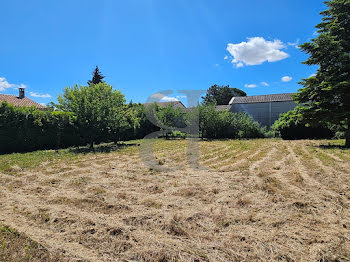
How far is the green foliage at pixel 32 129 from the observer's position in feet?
32.0

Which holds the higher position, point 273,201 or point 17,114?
point 17,114

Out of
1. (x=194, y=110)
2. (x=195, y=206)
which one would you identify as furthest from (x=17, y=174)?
(x=194, y=110)

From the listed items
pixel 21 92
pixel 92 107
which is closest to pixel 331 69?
pixel 92 107

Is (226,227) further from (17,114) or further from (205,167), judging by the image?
(17,114)

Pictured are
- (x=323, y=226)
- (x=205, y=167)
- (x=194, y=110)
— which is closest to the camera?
(x=323, y=226)

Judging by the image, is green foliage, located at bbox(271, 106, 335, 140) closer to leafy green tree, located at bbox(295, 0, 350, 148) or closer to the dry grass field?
leafy green tree, located at bbox(295, 0, 350, 148)

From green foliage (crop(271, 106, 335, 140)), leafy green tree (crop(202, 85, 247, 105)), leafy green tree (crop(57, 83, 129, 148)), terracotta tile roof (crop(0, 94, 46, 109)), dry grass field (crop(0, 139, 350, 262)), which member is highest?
leafy green tree (crop(202, 85, 247, 105))

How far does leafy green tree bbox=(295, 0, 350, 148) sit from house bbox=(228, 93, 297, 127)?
1567cm

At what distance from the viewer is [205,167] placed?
19.6ft

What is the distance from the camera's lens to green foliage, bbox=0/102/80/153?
32.0ft

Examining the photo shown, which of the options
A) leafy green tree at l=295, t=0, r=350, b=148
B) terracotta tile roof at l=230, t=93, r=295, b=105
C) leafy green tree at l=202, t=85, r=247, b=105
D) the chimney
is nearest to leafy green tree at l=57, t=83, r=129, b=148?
leafy green tree at l=295, t=0, r=350, b=148

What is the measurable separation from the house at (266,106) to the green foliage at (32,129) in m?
20.9

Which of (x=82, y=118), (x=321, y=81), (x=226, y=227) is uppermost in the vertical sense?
(x=321, y=81)

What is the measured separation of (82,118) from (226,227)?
32.8 feet
